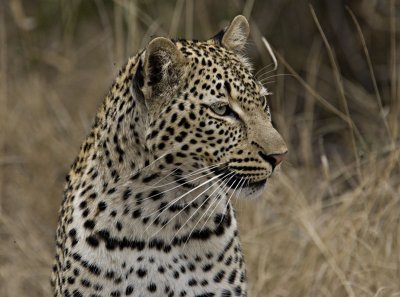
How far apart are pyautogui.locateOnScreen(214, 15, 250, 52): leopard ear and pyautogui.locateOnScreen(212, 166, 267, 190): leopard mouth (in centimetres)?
76

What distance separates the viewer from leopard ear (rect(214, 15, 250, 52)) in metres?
5.70

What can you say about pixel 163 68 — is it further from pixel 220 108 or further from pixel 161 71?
pixel 220 108

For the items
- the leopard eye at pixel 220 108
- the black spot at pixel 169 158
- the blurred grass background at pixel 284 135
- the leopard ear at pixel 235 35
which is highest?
the leopard ear at pixel 235 35

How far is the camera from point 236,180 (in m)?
5.20

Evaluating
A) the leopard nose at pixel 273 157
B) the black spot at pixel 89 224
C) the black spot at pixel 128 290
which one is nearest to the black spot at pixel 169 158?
the leopard nose at pixel 273 157

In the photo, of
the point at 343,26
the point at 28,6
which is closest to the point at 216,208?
the point at 343,26

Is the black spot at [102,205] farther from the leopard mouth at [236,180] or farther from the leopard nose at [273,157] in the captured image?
the leopard nose at [273,157]

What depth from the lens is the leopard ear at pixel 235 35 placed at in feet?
18.7

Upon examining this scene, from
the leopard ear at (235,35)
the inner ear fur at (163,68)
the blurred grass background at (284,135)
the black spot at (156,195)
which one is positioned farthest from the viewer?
the blurred grass background at (284,135)

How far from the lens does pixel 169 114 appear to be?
16.8 ft

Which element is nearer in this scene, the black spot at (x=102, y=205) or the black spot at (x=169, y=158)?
the black spot at (x=169, y=158)

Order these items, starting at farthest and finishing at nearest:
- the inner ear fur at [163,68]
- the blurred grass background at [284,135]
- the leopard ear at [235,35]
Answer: the blurred grass background at [284,135]
the leopard ear at [235,35]
the inner ear fur at [163,68]

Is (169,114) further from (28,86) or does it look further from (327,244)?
(28,86)

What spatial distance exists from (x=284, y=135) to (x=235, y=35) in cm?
292
